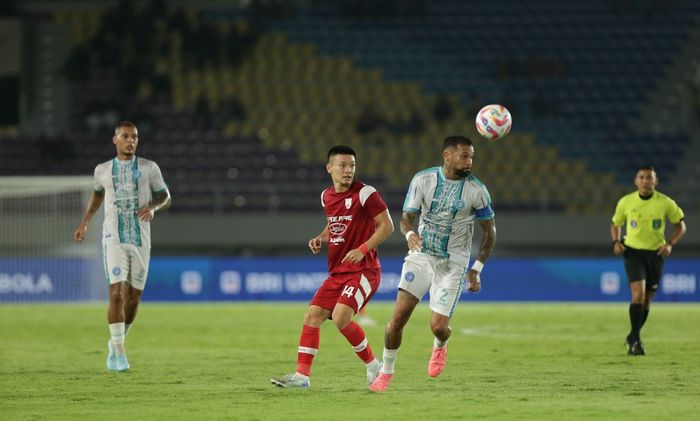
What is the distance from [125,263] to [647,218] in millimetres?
6368

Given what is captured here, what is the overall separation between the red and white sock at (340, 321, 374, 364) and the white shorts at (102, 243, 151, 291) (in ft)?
9.32

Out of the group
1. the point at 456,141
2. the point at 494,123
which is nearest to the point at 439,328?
the point at 456,141

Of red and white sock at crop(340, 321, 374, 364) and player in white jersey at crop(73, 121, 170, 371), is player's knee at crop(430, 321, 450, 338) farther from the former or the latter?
player in white jersey at crop(73, 121, 170, 371)

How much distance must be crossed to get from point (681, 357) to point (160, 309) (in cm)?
1276

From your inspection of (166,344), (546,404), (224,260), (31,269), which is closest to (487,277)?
(224,260)

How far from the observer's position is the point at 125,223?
11.7 metres

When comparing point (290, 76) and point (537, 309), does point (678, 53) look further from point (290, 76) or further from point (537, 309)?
point (537, 309)

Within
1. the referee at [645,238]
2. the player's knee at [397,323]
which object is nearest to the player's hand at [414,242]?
the player's knee at [397,323]

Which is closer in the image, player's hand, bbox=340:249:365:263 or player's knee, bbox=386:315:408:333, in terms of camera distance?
player's hand, bbox=340:249:365:263

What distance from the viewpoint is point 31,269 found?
24.6 m

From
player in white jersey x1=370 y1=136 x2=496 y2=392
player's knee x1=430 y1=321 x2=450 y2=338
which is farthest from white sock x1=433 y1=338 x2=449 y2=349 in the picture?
player's knee x1=430 y1=321 x2=450 y2=338

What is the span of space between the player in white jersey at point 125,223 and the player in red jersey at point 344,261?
2443mm

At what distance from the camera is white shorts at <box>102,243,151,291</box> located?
1155 cm

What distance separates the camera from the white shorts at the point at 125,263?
37.9ft
